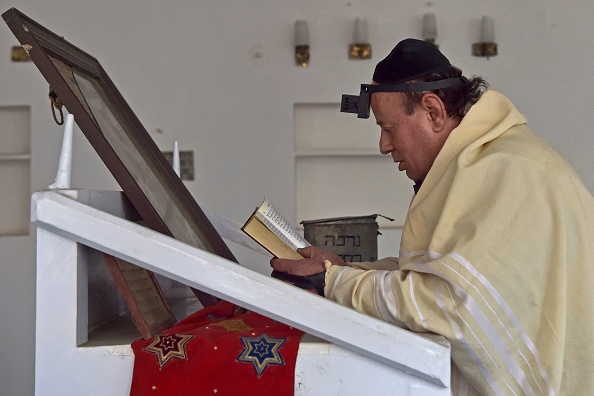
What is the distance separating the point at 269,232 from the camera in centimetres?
153

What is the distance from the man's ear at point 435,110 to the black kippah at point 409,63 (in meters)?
0.05

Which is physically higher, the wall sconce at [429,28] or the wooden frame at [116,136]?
the wall sconce at [429,28]

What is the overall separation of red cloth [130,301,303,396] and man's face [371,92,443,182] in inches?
20.9

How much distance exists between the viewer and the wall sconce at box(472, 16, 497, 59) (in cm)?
440

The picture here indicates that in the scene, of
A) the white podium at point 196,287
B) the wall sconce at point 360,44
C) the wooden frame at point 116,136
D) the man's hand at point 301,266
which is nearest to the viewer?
the white podium at point 196,287

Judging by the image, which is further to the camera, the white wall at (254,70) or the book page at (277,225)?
the white wall at (254,70)

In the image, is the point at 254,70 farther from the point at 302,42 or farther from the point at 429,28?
the point at 429,28

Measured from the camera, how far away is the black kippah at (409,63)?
1530 millimetres

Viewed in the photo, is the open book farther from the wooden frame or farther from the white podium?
the white podium

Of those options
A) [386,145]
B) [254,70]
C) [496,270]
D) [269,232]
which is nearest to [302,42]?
[254,70]

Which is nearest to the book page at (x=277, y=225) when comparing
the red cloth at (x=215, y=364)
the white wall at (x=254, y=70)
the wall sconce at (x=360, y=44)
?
the red cloth at (x=215, y=364)

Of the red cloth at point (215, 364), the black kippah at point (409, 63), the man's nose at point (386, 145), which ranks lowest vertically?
the red cloth at point (215, 364)

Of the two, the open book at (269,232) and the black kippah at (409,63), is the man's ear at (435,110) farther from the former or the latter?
the open book at (269,232)

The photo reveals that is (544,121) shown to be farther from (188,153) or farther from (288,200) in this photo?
(188,153)
